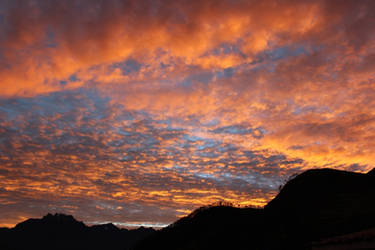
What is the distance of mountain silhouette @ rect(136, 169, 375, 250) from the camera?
2239cm

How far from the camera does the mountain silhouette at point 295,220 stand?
882 inches

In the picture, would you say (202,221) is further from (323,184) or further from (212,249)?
(323,184)

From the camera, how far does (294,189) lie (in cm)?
4372

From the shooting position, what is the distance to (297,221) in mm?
28078

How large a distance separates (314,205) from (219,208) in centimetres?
1483

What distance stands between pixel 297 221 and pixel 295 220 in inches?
33.0

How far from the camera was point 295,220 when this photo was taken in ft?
94.8

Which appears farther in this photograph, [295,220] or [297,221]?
[295,220]

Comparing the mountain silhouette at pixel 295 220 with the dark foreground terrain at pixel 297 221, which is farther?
the mountain silhouette at pixel 295 220

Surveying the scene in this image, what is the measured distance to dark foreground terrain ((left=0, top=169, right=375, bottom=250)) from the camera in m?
21.5

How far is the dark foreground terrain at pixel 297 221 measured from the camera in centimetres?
2148

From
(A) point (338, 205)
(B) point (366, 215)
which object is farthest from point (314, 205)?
(B) point (366, 215)

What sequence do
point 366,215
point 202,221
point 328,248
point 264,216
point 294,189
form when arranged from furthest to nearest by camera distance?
point 294,189
point 202,221
point 264,216
point 366,215
point 328,248

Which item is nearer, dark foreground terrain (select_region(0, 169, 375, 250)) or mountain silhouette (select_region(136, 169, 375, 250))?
dark foreground terrain (select_region(0, 169, 375, 250))
